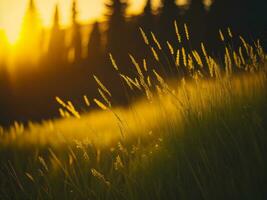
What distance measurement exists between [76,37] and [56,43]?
597 cm

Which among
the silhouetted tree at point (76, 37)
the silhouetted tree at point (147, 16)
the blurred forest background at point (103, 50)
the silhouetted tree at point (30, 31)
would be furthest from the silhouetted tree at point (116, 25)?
the silhouetted tree at point (30, 31)

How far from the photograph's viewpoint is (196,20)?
29734mm

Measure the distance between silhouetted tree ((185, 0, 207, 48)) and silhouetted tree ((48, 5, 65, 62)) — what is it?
23.0 meters

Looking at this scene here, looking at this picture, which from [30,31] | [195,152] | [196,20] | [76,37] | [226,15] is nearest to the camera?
[195,152]

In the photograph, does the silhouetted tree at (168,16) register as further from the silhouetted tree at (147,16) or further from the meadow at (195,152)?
the meadow at (195,152)

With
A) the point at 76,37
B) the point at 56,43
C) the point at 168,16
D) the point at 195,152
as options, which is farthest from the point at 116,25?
the point at 195,152

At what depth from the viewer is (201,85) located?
10.6ft

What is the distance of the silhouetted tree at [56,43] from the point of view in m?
53.1

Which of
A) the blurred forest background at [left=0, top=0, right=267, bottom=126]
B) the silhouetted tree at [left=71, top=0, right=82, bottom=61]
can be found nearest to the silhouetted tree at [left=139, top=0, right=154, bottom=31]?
the blurred forest background at [left=0, top=0, right=267, bottom=126]

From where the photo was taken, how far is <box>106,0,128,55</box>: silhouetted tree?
37.4 m

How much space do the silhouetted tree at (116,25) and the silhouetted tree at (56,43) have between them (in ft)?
45.0

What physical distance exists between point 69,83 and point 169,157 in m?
38.2

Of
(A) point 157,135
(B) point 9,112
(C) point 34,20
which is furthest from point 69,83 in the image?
(A) point 157,135

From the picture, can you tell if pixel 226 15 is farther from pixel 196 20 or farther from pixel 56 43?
pixel 56 43
